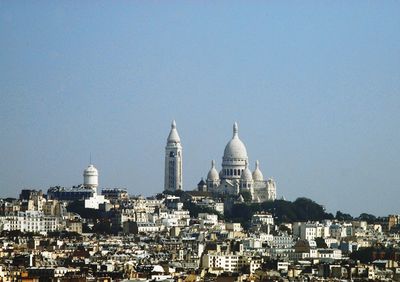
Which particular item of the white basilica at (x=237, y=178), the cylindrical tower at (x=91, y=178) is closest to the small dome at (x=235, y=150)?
the white basilica at (x=237, y=178)

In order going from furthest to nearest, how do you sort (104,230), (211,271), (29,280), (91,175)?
(91,175)
(104,230)
(211,271)
(29,280)

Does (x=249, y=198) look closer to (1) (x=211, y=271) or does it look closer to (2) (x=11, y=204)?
(2) (x=11, y=204)

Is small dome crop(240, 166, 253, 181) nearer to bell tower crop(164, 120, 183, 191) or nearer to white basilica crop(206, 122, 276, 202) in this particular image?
white basilica crop(206, 122, 276, 202)

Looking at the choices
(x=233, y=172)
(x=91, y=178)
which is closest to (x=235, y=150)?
(x=233, y=172)

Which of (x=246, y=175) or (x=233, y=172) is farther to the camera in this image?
(x=233, y=172)

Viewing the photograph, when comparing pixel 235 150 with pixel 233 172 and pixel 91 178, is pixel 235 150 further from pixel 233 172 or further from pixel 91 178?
pixel 91 178

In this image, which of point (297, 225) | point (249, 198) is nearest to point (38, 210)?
point (297, 225)

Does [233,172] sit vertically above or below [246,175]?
above

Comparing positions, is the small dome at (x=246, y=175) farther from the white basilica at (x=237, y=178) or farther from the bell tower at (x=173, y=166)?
the bell tower at (x=173, y=166)
